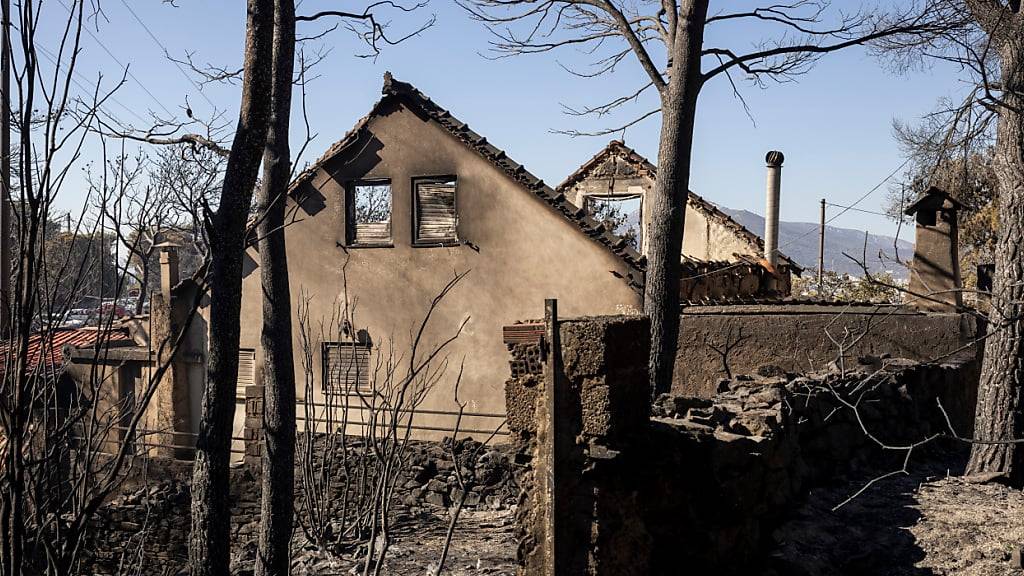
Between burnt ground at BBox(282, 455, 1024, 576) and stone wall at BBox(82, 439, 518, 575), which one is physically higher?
burnt ground at BBox(282, 455, 1024, 576)

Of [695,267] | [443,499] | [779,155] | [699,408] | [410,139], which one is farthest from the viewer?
[779,155]

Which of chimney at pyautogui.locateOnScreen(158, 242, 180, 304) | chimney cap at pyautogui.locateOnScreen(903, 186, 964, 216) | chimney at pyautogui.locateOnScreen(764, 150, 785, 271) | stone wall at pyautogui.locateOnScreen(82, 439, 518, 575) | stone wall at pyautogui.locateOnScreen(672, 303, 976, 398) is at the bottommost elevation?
stone wall at pyautogui.locateOnScreen(82, 439, 518, 575)

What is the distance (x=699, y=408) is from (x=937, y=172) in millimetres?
3435

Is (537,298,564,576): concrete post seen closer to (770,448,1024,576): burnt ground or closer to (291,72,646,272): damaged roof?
(770,448,1024,576): burnt ground

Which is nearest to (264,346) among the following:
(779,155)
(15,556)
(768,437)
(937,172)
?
(768,437)

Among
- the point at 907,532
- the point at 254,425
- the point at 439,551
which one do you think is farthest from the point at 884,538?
the point at 254,425

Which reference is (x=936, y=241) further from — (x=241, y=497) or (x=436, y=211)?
(x=241, y=497)

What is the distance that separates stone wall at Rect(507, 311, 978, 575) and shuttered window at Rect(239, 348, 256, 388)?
10.6m

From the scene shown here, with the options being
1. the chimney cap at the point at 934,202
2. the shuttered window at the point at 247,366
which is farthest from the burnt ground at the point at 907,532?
the shuttered window at the point at 247,366

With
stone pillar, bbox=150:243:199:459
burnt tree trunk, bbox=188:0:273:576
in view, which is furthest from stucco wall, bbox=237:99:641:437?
burnt tree trunk, bbox=188:0:273:576

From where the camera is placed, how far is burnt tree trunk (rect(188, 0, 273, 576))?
6.41m

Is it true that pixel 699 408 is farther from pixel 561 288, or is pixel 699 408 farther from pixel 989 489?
pixel 561 288

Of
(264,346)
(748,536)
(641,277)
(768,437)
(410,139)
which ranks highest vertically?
(410,139)

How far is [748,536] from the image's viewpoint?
7.43 metres
